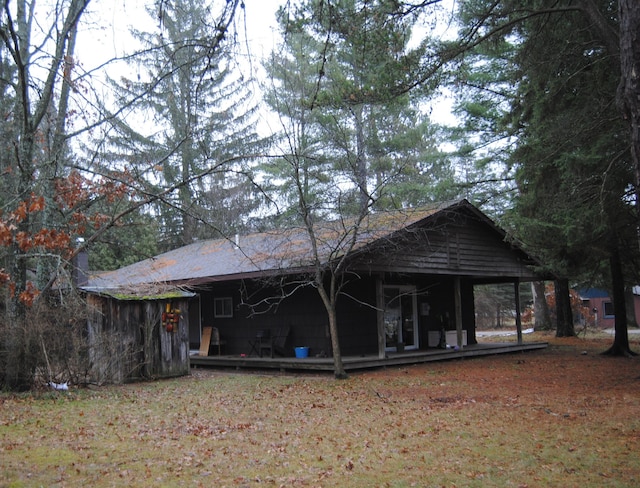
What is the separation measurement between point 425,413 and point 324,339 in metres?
6.78

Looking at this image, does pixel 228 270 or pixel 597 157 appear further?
pixel 228 270

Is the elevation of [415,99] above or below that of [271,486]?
above

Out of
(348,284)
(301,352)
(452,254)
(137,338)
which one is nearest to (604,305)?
(452,254)

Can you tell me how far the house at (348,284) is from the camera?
546 inches

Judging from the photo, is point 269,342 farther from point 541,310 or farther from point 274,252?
point 541,310

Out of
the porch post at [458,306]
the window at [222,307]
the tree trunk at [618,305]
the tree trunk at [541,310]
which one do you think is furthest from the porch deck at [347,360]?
the tree trunk at [541,310]

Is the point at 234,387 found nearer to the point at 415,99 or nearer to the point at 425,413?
the point at 425,413

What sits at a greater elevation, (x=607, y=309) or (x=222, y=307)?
(x=222, y=307)

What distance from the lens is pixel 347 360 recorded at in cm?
1428

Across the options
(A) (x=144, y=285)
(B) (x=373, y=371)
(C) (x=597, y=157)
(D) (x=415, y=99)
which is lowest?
(B) (x=373, y=371)

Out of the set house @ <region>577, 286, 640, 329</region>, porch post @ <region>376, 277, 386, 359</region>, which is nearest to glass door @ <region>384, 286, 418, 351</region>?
porch post @ <region>376, 277, 386, 359</region>

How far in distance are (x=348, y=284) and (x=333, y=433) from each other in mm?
8589

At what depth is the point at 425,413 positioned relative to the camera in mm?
9047

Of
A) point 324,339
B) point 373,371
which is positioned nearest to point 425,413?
point 373,371
